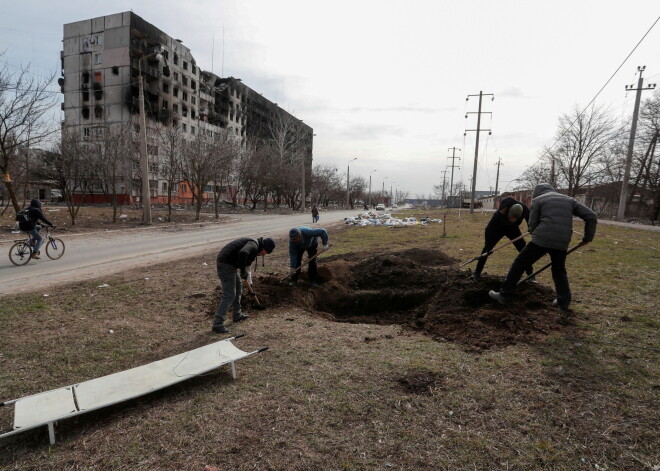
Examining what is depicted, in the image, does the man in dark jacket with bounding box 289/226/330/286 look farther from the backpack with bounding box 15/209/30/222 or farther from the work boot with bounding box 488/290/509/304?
the backpack with bounding box 15/209/30/222

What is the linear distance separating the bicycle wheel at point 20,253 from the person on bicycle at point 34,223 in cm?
12

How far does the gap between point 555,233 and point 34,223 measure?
38.3 ft

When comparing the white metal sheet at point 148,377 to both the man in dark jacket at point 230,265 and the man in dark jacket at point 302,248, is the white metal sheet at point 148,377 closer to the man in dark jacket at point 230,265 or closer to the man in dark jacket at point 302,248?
the man in dark jacket at point 230,265

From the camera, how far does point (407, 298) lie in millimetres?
6492

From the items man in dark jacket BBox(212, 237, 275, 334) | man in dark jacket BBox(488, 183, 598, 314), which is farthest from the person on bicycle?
man in dark jacket BBox(488, 183, 598, 314)

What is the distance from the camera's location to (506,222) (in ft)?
21.4

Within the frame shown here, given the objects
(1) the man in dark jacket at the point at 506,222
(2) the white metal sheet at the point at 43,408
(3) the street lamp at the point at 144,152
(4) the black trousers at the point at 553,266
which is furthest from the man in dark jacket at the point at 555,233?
(3) the street lamp at the point at 144,152

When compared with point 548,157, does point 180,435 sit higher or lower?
lower

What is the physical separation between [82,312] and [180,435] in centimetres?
375

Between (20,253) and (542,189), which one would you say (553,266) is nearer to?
(542,189)

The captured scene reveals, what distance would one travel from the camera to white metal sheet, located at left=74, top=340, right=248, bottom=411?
2.78 meters

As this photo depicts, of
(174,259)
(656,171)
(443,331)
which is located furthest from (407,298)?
(656,171)

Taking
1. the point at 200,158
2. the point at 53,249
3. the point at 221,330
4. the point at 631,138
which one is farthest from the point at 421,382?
the point at 631,138

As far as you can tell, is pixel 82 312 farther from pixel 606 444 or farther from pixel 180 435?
pixel 606 444
